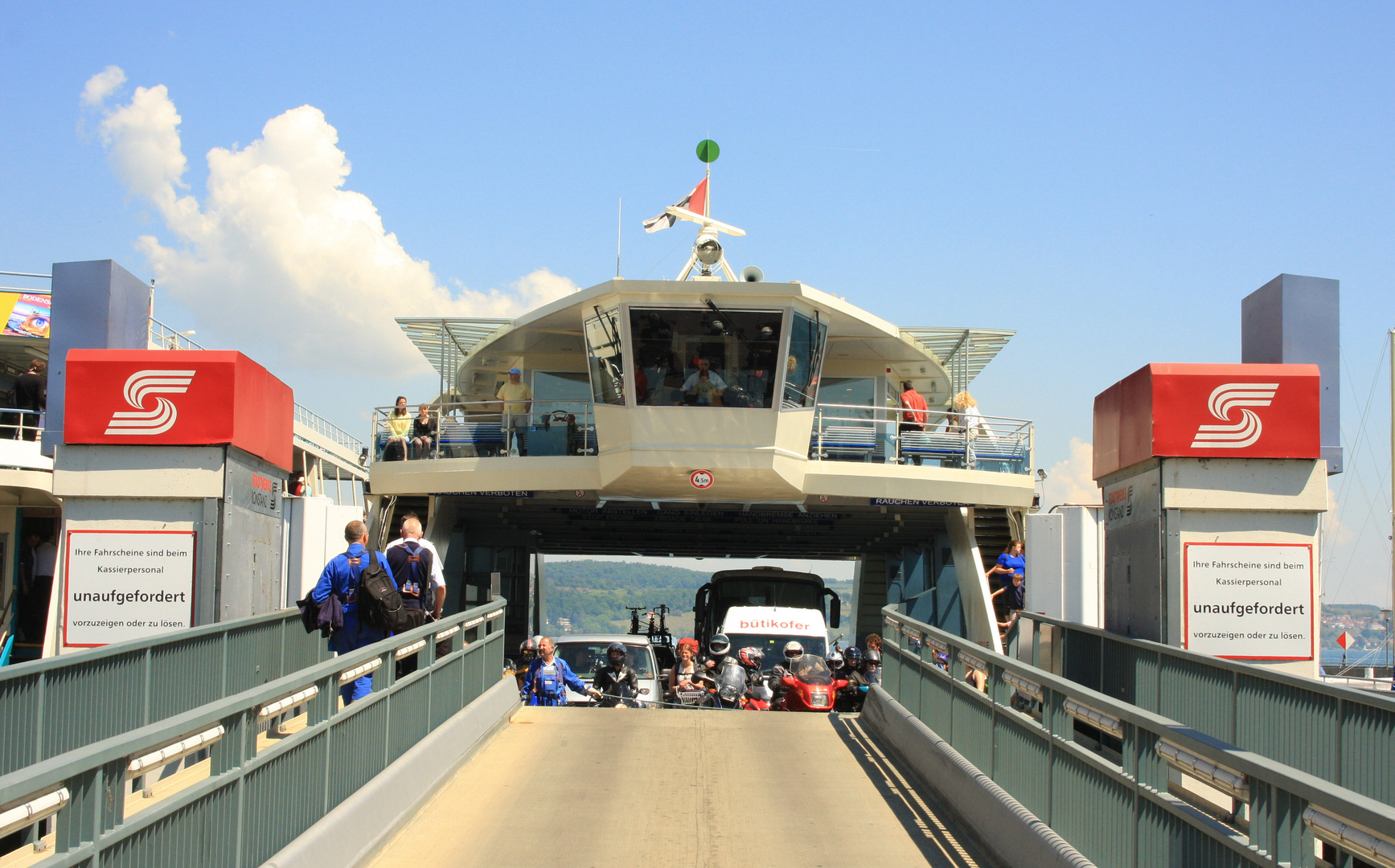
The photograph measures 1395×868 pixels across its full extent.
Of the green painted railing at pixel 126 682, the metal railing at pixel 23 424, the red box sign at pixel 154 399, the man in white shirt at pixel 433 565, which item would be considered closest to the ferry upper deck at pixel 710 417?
the metal railing at pixel 23 424

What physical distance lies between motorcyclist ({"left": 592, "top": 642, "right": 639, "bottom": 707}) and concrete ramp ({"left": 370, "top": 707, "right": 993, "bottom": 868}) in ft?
9.78

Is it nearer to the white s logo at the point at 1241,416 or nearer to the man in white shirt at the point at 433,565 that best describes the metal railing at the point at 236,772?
the man in white shirt at the point at 433,565

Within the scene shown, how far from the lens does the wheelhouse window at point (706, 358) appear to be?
20.2m

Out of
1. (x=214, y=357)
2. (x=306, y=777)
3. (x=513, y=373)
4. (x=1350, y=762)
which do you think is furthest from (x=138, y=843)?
(x=513, y=373)

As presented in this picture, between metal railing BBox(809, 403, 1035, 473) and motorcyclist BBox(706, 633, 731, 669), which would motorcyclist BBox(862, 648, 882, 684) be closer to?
motorcyclist BBox(706, 633, 731, 669)

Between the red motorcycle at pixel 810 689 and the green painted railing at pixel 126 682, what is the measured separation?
6.61 m

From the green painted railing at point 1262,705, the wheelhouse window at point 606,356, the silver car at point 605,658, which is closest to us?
the green painted railing at point 1262,705

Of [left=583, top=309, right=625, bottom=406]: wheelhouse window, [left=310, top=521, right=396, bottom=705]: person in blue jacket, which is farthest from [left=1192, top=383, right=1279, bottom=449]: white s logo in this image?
[left=583, top=309, right=625, bottom=406]: wheelhouse window

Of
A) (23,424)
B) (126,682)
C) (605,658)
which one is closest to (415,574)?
(126,682)

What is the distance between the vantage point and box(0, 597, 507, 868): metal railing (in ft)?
13.1

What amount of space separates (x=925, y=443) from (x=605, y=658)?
8.37m

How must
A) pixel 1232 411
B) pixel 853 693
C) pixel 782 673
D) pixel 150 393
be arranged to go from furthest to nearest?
pixel 782 673
pixel 853 693
pixel 150 393
pixel 1232 411

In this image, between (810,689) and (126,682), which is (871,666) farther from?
(126,682)

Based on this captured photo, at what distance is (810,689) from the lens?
15.7 m
